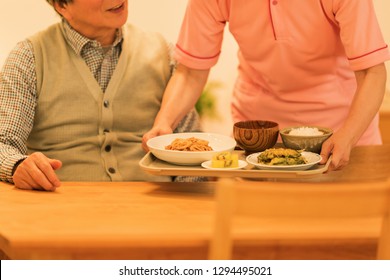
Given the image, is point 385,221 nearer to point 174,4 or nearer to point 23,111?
point 23,111

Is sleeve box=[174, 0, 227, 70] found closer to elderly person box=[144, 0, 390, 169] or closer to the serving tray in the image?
elderly person box=[144, 0, 390, 169]

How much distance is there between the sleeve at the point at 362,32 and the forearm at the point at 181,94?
0.55 metres

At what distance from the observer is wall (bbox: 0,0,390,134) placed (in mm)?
3137

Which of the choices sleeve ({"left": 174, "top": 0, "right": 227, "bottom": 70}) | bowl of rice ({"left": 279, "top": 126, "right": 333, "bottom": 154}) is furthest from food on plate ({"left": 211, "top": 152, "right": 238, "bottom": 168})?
sleeve ({"left": 174, "top": 0, "right": 227, "bottom": 70})

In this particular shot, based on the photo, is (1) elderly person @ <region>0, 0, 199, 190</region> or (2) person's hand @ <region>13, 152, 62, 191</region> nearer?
(2) person's hand @ <region>13, 152, 62, 191</region>

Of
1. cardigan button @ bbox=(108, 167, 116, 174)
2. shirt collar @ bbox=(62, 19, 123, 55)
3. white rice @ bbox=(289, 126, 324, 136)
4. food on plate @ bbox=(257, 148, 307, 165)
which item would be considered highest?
shirt collar @ bbox=(62, 19, 123, 55)

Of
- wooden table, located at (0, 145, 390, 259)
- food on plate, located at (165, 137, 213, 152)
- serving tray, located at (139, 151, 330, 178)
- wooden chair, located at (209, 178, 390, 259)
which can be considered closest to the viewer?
wooden chair, located at (209, 178, 390, 259)

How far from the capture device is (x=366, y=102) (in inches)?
71.1

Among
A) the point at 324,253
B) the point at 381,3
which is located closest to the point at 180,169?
the point at 324,253

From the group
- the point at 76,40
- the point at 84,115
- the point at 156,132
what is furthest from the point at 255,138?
the point at 76,40

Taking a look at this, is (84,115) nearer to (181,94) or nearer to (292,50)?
(181,94)

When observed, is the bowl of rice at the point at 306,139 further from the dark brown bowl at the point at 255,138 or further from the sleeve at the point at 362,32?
the sleeve at the point at 362,32

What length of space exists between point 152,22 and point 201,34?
1.26 meters

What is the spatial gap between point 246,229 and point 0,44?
218 cm
